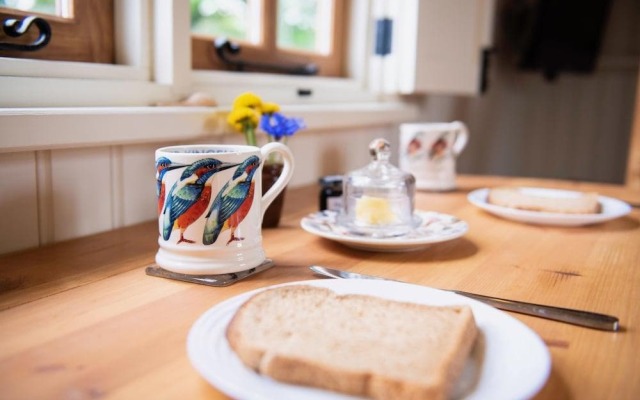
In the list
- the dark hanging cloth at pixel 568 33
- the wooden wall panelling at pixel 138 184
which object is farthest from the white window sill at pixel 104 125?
the dark hanging cloth at pixel 568 33

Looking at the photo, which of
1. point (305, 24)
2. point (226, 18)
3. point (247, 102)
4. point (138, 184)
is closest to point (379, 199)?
point (247, 102)

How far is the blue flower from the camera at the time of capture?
0.92 m

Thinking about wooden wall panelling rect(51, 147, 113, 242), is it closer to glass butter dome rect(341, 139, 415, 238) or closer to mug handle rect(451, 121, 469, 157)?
glass butter dome rect(341, 139, 415, 238)

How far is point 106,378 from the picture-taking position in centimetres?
40

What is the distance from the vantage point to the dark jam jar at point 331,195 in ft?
3.12

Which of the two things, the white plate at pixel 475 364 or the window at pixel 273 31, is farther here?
the window at pixel 273 31

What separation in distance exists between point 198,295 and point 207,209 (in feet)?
0.28

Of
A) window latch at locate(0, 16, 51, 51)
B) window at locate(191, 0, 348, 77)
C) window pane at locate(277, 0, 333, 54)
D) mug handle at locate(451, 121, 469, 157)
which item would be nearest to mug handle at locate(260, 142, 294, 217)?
window latch at locate(0, 16, 51, 51)

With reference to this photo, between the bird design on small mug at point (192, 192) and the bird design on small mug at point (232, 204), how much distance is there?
0.01 m

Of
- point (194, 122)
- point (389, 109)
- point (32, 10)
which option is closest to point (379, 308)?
point (194, 122)

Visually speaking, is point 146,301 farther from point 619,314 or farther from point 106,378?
point 619,314

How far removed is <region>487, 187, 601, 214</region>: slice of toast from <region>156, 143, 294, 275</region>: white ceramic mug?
1.72ft

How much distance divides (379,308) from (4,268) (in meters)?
0.42

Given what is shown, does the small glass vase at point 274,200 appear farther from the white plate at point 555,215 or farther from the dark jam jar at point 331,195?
the white plate at point 555,215
